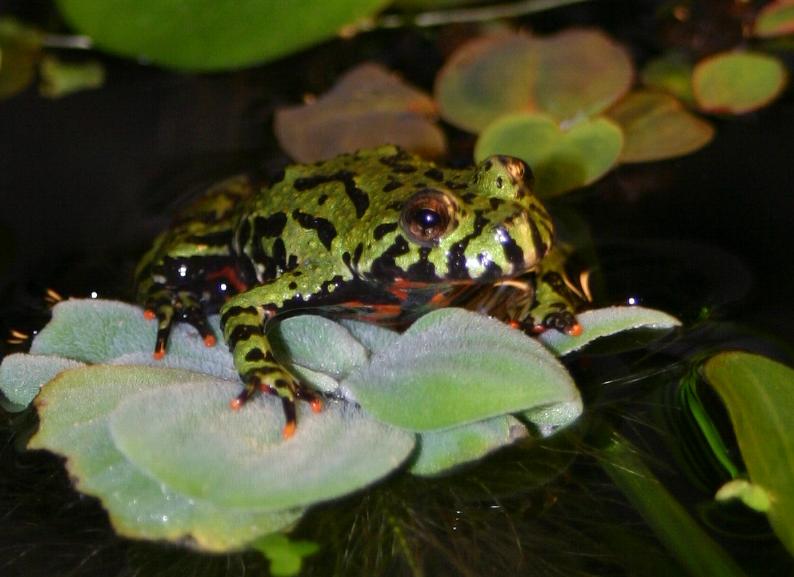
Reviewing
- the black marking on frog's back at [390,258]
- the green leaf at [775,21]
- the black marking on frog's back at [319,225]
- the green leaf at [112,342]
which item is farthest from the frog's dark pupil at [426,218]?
the green leaf at [775,21]

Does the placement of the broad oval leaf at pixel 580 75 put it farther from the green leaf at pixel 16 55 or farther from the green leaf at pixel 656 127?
the green leaf at pixel 16 55

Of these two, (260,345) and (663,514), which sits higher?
(260,345)

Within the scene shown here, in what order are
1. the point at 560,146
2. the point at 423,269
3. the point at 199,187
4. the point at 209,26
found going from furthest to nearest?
1. the point at 209,26
2. the point at 199,187
3. the point at 560,146
4. the point at 423,269

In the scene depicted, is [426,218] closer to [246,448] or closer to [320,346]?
[320,346]

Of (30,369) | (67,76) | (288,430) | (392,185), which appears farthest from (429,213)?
(67,76)

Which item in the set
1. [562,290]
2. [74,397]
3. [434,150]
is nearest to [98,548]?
[74,397]

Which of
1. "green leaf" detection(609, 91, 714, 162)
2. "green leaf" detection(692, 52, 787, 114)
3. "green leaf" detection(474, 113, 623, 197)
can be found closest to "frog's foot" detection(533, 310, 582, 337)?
"green leaf" detection(474, 113, 623, 197)

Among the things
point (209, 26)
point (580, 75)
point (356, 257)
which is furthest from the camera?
point (209, 26)

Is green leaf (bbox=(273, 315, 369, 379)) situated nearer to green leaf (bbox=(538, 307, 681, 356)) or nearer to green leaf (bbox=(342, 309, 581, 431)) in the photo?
green leaf (bbox=(342, 309, 581, 431))
